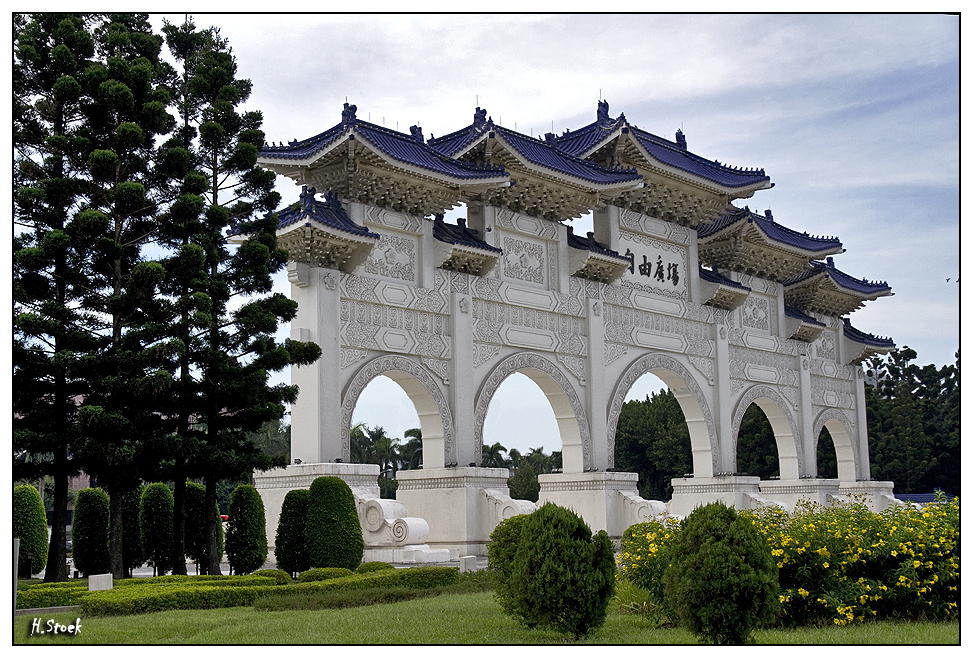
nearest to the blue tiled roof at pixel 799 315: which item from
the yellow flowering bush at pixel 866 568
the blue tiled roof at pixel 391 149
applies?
the blue tiled roof at pixel 391 149

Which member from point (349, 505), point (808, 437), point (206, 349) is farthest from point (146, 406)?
point (808, 437)

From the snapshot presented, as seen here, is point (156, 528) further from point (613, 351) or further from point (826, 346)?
point (826, 346)

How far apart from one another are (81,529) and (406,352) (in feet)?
17.3

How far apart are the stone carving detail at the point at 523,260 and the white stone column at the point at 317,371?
3.66 metres

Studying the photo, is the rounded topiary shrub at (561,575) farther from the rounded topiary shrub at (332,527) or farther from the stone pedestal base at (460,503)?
the stone pedestal base at (460,503)

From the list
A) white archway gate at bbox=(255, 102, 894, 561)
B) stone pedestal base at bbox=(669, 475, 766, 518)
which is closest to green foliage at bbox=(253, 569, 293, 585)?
white archway gate at bbox=(255, 102, 894, 561)

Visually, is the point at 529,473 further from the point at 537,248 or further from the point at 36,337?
the point at 36,337

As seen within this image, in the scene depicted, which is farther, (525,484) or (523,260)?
(525,484)

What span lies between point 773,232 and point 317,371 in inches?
499

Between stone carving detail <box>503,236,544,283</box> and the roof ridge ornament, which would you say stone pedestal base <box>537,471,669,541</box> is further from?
the roof ridge ornament

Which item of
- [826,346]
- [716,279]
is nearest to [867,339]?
[826,346]

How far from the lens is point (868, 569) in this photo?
9.29 meters

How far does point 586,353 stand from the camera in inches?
727

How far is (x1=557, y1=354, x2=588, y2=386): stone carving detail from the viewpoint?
18125mm
